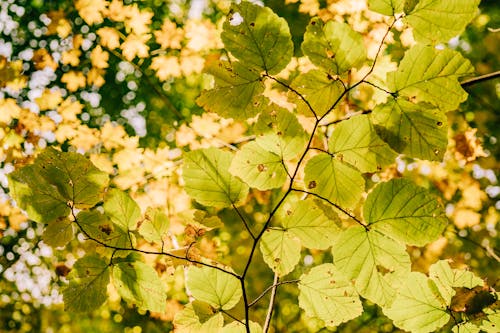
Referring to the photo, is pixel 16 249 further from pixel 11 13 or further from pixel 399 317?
pixel 399 317

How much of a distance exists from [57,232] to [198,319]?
41 cm

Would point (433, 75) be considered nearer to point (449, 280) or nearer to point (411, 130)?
point (411, 130)

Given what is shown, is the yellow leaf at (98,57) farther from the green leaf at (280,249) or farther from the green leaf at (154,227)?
the green leaf at (280,249)

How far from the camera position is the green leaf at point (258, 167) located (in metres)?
0.75

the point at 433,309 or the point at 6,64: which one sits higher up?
the point at 433,309

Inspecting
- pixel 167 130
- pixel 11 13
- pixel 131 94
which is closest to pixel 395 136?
pixel 167 130

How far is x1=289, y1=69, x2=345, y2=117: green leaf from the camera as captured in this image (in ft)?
2.41

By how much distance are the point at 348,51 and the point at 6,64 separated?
4.49m

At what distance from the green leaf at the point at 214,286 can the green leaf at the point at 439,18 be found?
0.68 metres

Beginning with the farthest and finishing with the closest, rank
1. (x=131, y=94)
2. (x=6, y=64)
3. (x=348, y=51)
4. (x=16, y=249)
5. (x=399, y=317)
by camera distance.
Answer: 1. (x=16, y=249)
2. (x=131, y=94)
3. (x=6, y=64)
4. (x=399, y=317)
5. (x=348, y=51)

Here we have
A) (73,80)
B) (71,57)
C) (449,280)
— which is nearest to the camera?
(449,280)

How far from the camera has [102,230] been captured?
0.80 metres

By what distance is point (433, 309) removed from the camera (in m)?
0.93

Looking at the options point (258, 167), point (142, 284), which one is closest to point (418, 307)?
point (258, 167)
